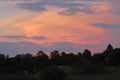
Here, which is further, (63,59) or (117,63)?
(63,59)

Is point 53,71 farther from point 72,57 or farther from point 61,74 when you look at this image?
point 72,57

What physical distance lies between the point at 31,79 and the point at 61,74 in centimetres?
711

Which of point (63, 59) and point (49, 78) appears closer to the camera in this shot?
point (49, 78)

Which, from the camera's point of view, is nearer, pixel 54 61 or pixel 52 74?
pixel 52 74

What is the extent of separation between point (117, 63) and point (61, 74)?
53.8 meters

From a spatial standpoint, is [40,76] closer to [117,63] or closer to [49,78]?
[49,78]

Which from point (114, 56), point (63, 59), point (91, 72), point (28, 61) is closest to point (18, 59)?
point (28, 61)

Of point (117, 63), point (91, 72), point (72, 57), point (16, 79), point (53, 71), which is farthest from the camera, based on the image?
point (72, 57)

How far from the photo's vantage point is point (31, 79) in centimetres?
4003

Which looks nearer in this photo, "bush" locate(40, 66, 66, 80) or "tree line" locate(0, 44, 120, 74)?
"bush" locate(40, 66, 66, 80)

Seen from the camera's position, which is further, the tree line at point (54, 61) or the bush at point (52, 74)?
the tree line at point (54, 61)

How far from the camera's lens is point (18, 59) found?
87750mm

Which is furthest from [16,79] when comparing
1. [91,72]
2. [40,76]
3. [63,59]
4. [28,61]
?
[63,59]

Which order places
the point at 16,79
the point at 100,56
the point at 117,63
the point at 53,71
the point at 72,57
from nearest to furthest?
the point at 53,71 < the point at 16,79 < the point at 117,63 < the point at 72,57 < the point at 100,56
